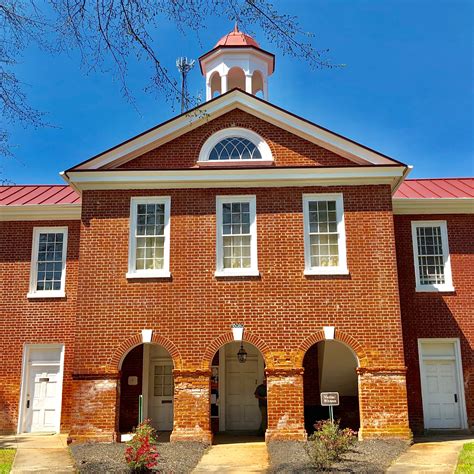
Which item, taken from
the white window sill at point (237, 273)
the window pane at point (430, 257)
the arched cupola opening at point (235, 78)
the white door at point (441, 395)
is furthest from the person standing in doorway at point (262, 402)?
the arched cupola opening at point (235, 78)

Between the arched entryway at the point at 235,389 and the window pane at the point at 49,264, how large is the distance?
17.6ft

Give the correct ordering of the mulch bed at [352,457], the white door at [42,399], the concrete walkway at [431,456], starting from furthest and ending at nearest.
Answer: the white door at [42,399]
the concrete walkway at [431,456]
the mulch bed at [352,457]

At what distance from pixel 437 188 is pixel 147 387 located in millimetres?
11275

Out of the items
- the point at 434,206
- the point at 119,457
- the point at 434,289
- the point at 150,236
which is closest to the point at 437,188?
the point at 434,206

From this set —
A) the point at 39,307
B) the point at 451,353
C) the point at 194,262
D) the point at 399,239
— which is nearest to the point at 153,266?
the point at 194,262

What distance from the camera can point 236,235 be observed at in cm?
1570

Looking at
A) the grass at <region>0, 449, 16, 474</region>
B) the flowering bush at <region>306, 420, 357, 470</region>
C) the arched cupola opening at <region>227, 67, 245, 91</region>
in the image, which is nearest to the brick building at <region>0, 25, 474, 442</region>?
the grass at <region>0, 449, 16, 474</region>

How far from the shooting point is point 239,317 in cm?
1510

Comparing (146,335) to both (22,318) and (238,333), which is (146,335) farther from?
(22,318)

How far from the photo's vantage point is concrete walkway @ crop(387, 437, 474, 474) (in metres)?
11.4

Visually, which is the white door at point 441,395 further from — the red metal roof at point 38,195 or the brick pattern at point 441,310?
the red metal roof at point 38,195

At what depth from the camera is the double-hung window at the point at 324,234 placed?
613 inches

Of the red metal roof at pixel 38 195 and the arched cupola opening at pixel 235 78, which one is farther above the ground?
the arched cupola opening at pixel 235 78

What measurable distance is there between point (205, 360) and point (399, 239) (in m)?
7.04
